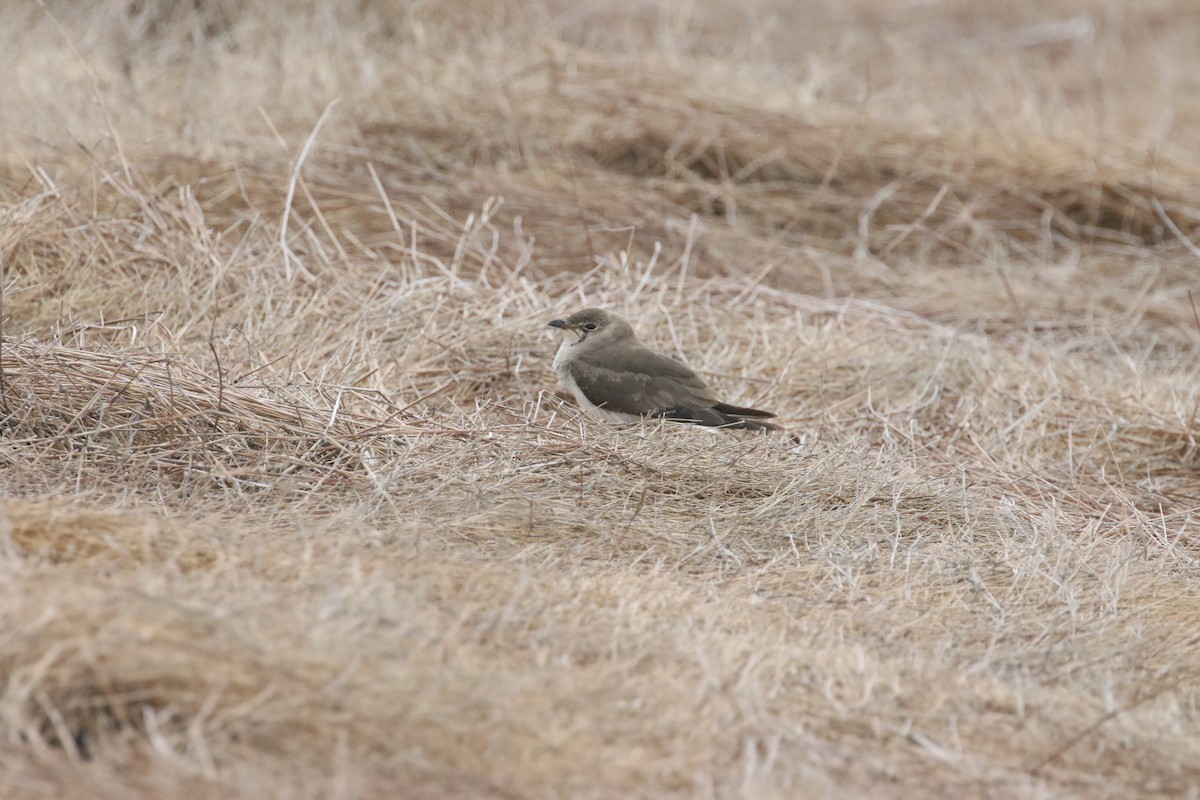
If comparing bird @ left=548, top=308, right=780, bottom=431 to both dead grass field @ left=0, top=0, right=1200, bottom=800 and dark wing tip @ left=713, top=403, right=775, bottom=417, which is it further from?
dead grass field @ left=0, top=0, right=1200, bottom=800

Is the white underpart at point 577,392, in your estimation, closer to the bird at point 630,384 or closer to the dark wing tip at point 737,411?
the bird at point 630,384

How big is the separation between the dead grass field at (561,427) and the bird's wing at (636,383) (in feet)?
0.46

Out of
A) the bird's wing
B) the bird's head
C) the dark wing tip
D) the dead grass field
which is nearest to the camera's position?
the dead grass field

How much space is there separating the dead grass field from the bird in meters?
0.13

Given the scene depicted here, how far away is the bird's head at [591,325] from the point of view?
15.5 ft

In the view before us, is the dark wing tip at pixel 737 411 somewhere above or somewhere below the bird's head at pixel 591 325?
below

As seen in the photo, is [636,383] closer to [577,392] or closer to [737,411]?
[577,392]

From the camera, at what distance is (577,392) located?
464cm

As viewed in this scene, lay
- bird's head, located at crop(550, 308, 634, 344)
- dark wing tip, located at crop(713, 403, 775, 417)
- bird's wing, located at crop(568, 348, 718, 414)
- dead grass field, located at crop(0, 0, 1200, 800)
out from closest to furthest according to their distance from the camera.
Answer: dead grass field, located at crop(0, 0, 1200, 800) < dark wing tip, located at crop(713, 403, 775, 417) < bird's wing, located at crop(568, 348, 718, 414) < bird's head, located at crop(550, 308, 634, 344)

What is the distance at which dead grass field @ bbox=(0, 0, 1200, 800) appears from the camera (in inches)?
97.0

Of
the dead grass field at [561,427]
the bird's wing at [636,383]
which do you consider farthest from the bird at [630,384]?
the dead grass field at [561,427]

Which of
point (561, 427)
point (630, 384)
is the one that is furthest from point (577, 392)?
point (561, 427)

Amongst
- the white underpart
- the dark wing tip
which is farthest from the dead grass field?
the dark wing tip

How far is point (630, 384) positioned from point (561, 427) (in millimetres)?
490
